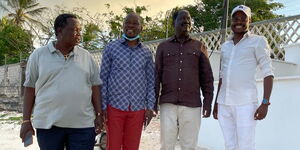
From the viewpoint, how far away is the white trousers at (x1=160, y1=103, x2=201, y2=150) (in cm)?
267

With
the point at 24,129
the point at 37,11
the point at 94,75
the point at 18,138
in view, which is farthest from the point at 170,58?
the point at 37,11

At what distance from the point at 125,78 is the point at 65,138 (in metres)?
0.64

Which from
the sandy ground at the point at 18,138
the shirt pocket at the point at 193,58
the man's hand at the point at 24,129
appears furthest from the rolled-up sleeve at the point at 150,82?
the sandy ground at the point at 18,138

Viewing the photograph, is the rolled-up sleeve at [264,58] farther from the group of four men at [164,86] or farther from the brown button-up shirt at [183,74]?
the brown button-up shirt at [183,74]

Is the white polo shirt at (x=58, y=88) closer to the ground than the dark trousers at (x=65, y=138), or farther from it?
farther from it

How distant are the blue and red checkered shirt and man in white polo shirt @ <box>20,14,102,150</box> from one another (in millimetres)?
267

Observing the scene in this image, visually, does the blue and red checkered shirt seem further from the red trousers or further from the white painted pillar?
the white painted pillar

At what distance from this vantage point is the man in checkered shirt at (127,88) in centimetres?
260

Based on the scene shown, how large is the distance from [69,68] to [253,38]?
1.44m

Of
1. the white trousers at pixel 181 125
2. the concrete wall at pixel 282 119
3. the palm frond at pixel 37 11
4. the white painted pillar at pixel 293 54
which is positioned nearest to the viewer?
the white trousers at pixel 181 125

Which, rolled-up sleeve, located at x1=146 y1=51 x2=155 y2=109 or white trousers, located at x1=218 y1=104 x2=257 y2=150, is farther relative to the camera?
rolled-up sleeve, located at x1=146 y1=51 x2=155 y2=109

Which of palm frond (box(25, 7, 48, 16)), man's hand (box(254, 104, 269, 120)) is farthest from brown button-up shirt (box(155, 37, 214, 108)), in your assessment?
palm frond (box(25, 7, 48, 16))

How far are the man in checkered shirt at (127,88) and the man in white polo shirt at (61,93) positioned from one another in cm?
27

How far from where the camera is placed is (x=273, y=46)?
7.65 m
